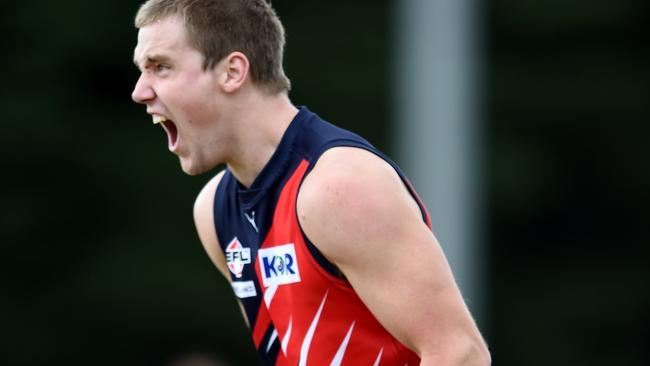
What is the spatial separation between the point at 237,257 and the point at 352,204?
0.86 meters

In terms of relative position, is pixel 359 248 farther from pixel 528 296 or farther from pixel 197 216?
pixel 528 296

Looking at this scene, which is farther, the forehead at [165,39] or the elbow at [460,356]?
the forehead at [165,39]

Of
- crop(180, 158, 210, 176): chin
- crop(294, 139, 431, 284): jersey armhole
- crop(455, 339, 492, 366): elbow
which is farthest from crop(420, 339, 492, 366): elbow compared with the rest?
crop(180, 158, 210, 176): chin

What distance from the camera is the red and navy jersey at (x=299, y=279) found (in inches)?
190

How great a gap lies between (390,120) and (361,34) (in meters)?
1.19

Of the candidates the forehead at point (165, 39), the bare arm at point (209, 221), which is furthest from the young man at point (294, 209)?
the bare arm at point (209, 221)

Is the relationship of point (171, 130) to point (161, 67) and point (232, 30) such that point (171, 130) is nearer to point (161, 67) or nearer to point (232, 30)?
point (161, 67)

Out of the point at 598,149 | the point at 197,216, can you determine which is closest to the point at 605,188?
the point at 598,149

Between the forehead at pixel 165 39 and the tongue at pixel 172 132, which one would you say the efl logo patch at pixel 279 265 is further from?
the forehead at pixel 165 39

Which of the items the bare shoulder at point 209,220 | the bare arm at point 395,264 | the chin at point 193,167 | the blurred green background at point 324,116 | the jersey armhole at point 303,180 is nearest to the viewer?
the bare arm at point 395,264

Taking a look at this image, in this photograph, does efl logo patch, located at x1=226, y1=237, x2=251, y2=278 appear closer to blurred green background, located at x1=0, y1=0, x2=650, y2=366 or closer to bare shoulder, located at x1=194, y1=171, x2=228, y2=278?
bare shoulder, located at x1=194, y1=171, x2=228, y2=278

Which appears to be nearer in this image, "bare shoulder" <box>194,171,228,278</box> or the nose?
the nose

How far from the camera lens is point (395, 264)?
4.54m

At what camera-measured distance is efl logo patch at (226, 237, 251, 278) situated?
5.22 metres
